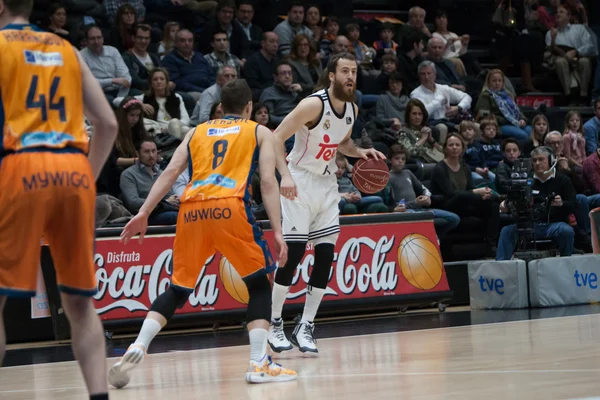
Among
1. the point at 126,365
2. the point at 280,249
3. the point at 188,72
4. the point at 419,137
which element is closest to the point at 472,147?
the point at 419,137

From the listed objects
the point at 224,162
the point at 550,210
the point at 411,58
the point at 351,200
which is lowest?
the point at 550,210

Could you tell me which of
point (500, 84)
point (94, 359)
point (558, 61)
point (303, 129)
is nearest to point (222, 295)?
point (303, 129)

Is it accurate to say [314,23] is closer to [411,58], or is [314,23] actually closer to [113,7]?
[411,58]

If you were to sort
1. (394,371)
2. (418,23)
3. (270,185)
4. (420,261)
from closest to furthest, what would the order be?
(270,185)
(394,371)
(420,261)
(418,23)

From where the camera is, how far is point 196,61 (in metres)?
13.5

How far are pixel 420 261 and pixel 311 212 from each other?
3.60 m

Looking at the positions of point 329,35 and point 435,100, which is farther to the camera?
point 329,35

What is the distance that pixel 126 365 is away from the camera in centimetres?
583

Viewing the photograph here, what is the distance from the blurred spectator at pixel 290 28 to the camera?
578 inches

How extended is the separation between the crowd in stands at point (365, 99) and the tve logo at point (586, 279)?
68cm

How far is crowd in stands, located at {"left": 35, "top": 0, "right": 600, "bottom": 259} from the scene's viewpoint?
1188 cm

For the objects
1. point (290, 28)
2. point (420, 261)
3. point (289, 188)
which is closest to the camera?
point (289, 188)

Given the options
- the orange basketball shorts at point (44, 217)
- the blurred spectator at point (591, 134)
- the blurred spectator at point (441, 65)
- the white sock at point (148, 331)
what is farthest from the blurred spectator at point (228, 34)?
the orange basketball shorts at point (44, 217)

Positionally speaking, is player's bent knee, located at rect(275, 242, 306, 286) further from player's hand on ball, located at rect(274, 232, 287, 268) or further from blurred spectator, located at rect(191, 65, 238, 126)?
blurred spectator, located at rect(191, 65, 238, 126)
